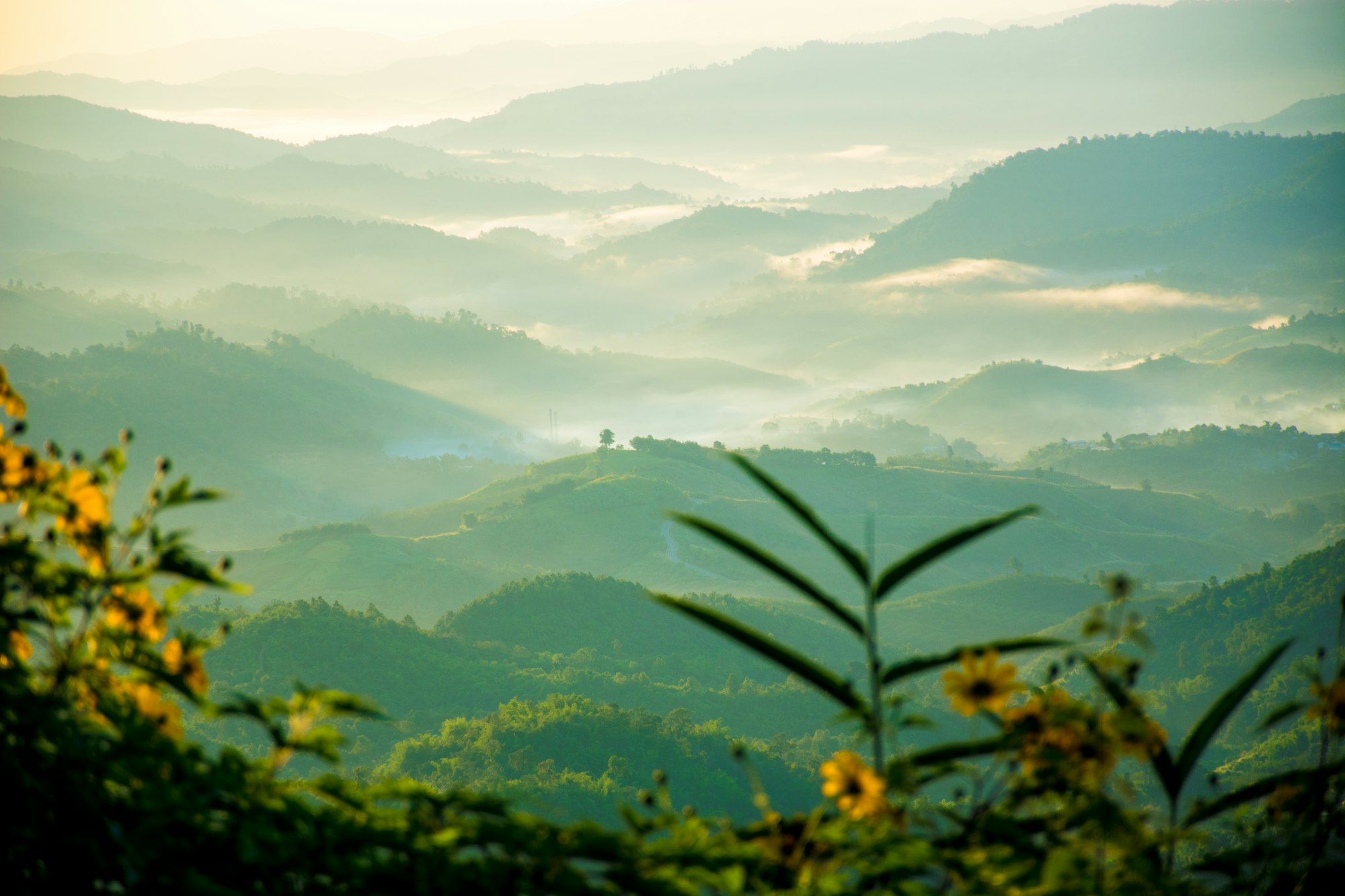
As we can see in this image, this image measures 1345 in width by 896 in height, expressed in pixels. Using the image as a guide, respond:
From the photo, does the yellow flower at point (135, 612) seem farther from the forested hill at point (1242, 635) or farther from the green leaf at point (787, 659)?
the forested hill at point (1242, 635)

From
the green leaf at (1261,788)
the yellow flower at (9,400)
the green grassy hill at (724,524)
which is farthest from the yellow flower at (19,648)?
the green grassy hill at (724,524)

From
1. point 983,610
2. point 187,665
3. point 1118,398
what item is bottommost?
point 187,665

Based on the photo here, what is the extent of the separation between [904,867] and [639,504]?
225 ft

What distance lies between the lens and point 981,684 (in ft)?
6.19

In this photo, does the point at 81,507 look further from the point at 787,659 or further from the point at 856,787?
→ the point at 856,787

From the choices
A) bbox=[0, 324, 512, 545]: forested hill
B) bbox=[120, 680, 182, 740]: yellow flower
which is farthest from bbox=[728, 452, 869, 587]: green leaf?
bbox=[0, 324, 512, 545]: forested hill

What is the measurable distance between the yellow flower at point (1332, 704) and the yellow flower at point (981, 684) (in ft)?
2.51

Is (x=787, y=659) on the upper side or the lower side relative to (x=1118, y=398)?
lower

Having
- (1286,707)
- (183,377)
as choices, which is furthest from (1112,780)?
(183,377)

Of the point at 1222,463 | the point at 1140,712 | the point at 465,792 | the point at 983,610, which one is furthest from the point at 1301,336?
the point at 465,792

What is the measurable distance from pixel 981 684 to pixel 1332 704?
33.5 inches

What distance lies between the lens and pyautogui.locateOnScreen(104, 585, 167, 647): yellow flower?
81.9 inches

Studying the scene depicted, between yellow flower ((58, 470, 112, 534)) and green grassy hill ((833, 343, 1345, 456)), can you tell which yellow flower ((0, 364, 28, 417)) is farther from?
green grassy hill ((833, 343, 1345, 456))

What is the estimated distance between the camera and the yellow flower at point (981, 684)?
1866 mm
